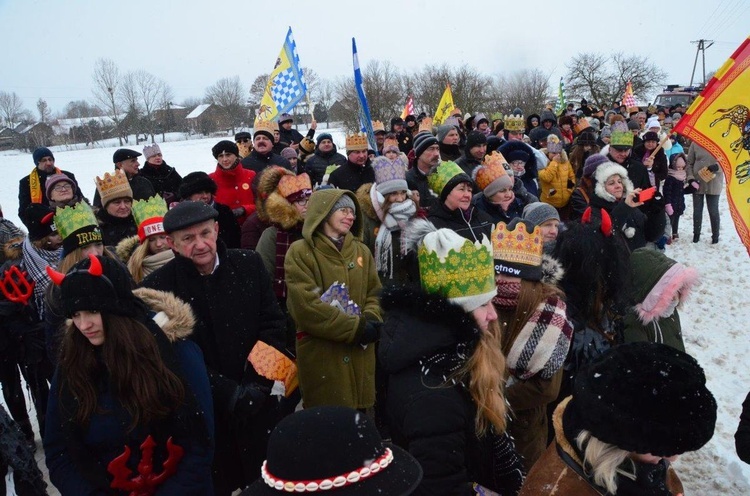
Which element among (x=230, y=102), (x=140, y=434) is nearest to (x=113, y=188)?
(x=140, y=434)

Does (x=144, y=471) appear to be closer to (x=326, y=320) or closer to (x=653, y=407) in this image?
(x=326, y=320)

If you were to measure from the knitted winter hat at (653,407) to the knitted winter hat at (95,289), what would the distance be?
1948 millimetres

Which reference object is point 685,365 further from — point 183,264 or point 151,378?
point 183,264

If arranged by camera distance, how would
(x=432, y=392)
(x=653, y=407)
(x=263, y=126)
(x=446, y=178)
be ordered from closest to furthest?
(x=653, y=407) < (x=432, y=392) < (x=446, y=178) < (x=263, y=126)

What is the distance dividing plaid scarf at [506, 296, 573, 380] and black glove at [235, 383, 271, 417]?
1428mm

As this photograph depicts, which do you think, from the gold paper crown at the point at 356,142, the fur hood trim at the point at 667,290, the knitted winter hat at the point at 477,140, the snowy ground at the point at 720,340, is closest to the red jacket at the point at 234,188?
the gold paper crown at the point at 356,142

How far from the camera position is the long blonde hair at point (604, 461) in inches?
69.6

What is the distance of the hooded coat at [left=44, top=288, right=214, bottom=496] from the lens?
240 cm

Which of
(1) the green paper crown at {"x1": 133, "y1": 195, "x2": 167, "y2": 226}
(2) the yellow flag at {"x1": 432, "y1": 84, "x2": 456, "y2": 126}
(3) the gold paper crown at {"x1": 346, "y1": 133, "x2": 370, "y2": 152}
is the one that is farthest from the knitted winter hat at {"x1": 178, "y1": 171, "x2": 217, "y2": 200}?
(2) the yellow flag at {"x1": 432, "y1": 84, "x2": 456, "y2": 126}

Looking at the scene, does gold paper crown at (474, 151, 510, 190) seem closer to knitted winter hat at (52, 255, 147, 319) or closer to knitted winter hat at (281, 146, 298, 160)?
knitted winter hat at (52, 255, 147, 319)

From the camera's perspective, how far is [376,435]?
139 cm

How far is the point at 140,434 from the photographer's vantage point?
95.5 inches

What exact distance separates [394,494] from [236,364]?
2.24 meters

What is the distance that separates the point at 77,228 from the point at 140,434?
191 centimetres
